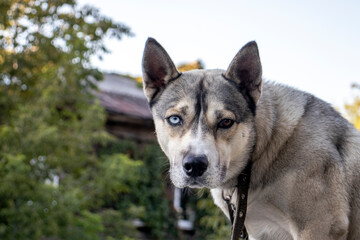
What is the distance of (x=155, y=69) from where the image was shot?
12.4 feet

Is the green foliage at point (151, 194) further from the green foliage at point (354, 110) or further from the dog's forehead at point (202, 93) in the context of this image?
the dog's forehead at point (202, 93)

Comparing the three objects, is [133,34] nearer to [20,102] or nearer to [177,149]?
[20,102]

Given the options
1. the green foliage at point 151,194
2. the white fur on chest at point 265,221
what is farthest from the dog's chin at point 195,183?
the green foliage at point 151,194

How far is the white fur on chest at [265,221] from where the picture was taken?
11.0ft

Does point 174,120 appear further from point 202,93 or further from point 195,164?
point 195,164

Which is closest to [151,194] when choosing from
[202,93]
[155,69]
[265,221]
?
[155,69]

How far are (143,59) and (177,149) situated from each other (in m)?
0.79

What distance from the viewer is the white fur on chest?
3.34 meters

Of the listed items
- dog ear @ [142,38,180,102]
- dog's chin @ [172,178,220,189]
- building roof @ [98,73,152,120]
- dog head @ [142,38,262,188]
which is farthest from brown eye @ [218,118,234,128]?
building roof @ [98,73,152,120]

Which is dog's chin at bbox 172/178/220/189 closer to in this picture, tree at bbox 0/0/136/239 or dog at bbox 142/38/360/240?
dog at bbox 142/38/360/240

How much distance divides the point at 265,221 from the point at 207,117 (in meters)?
0.88

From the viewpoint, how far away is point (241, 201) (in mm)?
3346

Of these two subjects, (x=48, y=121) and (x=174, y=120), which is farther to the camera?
(x=48, y=121)

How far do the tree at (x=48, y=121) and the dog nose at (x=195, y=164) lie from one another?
18.5ft
